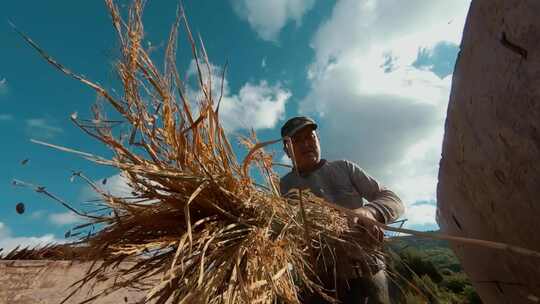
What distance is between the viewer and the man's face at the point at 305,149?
1.59m

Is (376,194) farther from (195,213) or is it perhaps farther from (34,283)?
(34,283)

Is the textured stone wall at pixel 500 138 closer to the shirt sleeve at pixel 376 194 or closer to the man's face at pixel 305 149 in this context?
the shirt sleeve at pixel 376 194

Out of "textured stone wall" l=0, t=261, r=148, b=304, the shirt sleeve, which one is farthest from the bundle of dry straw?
"textured stone wall" l=0, t=261, r=148, b=304

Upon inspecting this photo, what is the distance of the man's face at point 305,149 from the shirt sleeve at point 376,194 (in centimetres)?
17

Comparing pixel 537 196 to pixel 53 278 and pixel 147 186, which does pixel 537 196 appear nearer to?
pixel 147 186

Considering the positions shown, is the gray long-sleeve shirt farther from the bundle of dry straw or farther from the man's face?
the bundle of dry straw

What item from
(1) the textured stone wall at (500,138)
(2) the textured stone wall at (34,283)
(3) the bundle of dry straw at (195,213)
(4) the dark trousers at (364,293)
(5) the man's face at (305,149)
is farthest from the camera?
(2) the textured stone wall at (34,283)

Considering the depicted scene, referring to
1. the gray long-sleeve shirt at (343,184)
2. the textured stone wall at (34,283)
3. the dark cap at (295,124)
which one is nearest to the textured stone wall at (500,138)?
the gray long-sleeve shirt at (343,184)

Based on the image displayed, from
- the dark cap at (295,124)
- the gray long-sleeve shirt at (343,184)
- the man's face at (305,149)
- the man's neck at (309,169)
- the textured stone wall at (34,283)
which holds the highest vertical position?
the dark cap at (295,124)

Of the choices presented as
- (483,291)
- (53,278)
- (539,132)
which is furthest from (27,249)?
(539,132)

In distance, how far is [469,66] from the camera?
363 mm

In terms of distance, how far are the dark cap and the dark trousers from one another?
692mm

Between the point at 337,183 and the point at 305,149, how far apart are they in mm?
225

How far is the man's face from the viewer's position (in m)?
1.59
